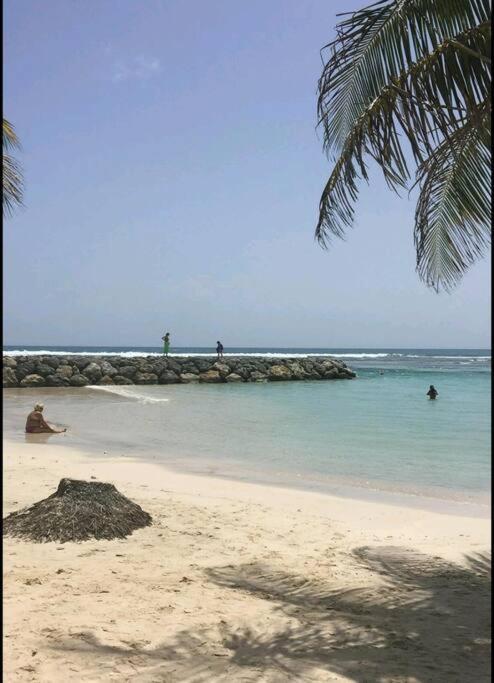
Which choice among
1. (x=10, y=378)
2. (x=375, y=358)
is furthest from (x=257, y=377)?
(x=375, y=358)

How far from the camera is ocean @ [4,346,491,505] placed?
10.4 meters

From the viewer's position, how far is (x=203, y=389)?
1164 inches

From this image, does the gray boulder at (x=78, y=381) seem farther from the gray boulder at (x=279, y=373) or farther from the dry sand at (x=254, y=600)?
the dry sand at (x=254, y=600)

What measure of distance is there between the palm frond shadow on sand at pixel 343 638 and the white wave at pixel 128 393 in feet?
61.7

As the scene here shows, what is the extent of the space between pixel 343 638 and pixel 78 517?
3142 millimetres

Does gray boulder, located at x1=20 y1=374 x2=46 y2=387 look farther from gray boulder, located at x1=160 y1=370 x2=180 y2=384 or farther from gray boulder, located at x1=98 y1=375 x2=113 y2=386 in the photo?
gray boulder, located at x1=160 y1=370 x2=180 y2=384

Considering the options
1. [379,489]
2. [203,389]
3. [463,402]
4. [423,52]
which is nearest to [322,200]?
[423,52]

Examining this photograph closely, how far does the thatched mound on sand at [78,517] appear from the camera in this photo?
5.95m

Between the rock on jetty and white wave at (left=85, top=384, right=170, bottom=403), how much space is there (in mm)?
994

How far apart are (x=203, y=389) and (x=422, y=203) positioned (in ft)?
82.9

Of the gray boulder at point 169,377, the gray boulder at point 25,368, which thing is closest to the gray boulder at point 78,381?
the gray boulder at point 25,368

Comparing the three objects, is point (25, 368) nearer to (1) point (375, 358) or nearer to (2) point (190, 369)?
(2) point (190, 369)

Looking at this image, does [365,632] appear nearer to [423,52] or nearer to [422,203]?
[422,203]

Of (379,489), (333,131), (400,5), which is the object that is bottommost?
(379,489)
